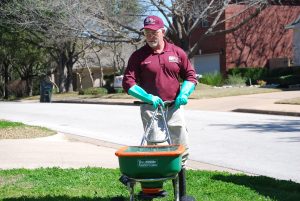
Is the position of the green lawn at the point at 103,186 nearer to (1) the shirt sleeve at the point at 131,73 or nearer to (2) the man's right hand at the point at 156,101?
(2) the man's right hand at the point at 156,101

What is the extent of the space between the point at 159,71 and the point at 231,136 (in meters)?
7.55

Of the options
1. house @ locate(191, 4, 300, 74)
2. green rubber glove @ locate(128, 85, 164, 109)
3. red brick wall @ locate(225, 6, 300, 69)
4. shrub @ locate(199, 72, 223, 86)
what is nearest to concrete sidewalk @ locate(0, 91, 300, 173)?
green rubber glove @ locate(128, 85, 164, 109)

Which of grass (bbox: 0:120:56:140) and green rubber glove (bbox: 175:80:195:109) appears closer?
green rubber glove (bbox: 175:80:195:109)

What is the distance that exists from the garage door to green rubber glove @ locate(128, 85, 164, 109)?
3488 cm

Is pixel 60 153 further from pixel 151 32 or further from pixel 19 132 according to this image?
pixel 151 32

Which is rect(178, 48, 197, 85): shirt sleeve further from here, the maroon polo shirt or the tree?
the tree

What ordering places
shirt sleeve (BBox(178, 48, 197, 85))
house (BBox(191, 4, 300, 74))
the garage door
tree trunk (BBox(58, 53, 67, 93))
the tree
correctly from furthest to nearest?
1. tree trunk (BBox(58, 53, 67, 93))
2. the garage door
3. house (BBox(191, 4, 300, 74))
4. the tree
5. shirt sleeve (BBox(178, 48, 197, 85))

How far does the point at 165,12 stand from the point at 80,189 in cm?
2493

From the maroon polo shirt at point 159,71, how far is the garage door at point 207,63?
113ft

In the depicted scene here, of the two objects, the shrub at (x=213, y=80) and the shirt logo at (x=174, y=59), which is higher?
the shirt logo at (x=174, y=59)

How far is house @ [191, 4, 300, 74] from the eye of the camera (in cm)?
3881

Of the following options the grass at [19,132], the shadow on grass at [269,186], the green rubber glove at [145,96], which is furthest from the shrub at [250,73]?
the green rubber glove at [145,96]

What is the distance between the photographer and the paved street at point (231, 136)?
8.85m

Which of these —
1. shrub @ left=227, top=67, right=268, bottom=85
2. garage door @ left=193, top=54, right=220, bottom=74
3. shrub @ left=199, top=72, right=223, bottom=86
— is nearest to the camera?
shrub @ left=199, top=72, right=223, bottom=86
